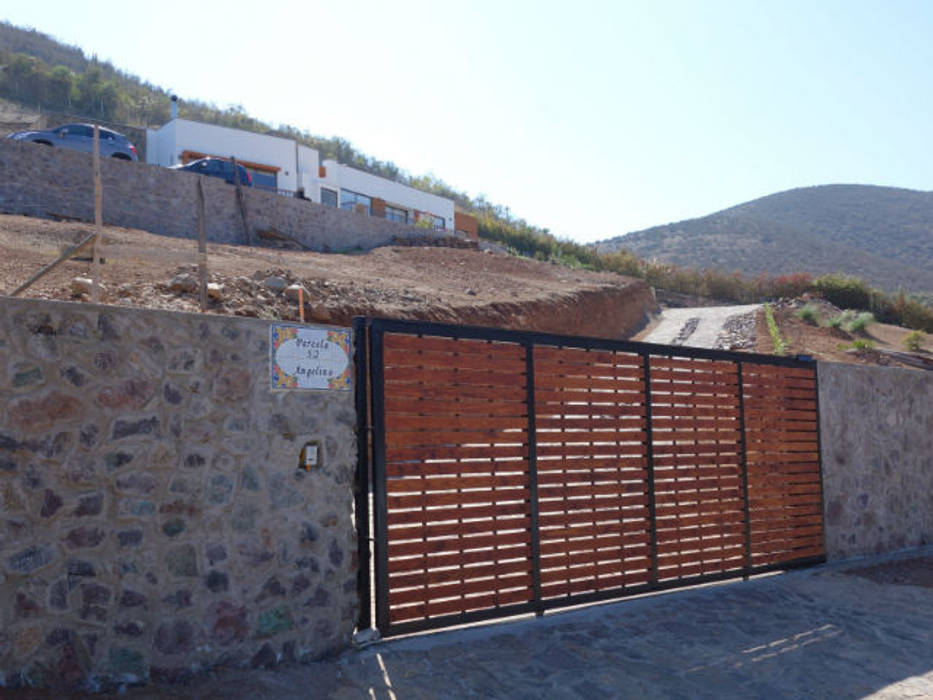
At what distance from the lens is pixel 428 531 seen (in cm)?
562

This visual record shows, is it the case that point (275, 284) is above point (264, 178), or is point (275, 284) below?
below

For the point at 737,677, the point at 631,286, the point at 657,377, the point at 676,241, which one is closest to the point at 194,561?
the point at 737,677

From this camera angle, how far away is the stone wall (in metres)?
9.22

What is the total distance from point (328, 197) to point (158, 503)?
34.5m

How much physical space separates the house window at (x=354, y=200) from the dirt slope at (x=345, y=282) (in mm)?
12194

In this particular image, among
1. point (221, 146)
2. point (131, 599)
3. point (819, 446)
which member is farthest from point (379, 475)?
point (221, 146)

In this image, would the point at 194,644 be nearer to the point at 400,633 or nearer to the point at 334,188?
the point at 400,633

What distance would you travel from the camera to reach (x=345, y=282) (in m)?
16.4

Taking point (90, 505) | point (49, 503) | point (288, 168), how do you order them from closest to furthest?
point (49, 503), point (90, 505), point (288, 168)

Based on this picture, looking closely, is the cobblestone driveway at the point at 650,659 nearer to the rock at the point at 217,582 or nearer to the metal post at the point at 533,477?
the metal post at the point at 533,477

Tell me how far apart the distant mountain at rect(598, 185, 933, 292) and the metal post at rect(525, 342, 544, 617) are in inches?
2153

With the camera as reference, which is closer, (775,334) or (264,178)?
(775,334)

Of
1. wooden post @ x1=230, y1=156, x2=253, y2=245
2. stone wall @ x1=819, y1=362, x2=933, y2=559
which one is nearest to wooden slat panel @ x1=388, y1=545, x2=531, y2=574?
stone wall @ x1=819, y1=362, x2=933, y2=559

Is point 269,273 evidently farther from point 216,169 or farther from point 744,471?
point 744,471
